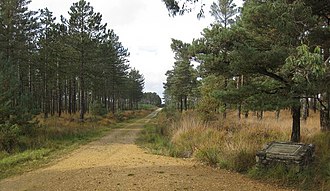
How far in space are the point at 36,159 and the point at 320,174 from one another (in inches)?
369

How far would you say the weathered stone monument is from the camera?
27.5ft

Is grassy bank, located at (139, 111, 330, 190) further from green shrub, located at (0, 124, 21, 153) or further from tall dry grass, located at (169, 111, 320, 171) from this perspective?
green shrub, located at (0, 124, 21, 153)

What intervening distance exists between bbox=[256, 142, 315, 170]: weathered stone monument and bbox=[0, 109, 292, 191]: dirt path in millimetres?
797

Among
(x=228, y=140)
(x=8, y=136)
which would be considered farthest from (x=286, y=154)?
(x=8, y=136)

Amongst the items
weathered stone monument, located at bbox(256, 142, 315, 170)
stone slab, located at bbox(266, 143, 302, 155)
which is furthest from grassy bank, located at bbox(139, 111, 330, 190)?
stone slab, located at bbox(266, 143, 302, 155)

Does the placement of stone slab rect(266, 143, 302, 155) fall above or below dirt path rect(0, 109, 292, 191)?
above

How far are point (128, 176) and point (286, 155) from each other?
424 centimetres

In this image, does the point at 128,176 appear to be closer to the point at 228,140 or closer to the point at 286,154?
the point at 286,154

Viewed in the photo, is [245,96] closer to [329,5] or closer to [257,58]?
[257,58]

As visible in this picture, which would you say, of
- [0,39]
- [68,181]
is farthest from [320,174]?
[0,39]

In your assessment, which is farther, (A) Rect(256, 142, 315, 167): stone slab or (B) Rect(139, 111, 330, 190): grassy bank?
(A) Rect(256, 142, 315, 167): stone slab

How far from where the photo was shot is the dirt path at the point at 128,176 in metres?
7.88

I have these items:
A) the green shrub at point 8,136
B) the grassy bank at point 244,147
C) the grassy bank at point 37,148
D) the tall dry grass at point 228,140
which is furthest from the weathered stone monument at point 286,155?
the green shrub at point 8,136

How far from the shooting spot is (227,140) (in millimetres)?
11906
